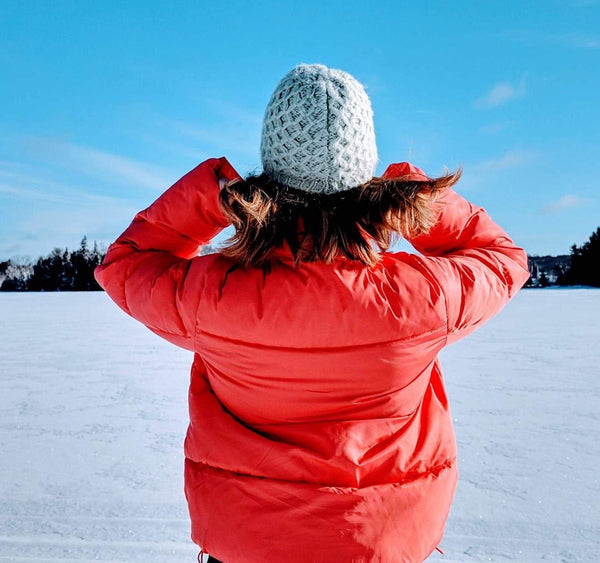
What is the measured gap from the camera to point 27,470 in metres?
2.85

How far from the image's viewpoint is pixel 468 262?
102 centimetres

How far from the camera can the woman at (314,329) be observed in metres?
0.91

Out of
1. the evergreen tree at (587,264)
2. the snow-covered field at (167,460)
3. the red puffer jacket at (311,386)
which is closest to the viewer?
the red puffer jacket at (311,386)

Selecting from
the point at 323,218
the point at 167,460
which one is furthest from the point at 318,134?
the point at 167,460

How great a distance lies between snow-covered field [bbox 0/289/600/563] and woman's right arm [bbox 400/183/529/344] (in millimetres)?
1535

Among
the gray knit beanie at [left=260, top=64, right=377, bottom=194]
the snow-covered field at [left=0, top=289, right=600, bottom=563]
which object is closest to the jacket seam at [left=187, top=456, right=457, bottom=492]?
the gray knit beanie at [left=260, top=64, right=377, bottom=194]

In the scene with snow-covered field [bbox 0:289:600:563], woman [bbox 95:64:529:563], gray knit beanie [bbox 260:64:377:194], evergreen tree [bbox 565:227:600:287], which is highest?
evergreen tree [bbox 565:227:600:287]

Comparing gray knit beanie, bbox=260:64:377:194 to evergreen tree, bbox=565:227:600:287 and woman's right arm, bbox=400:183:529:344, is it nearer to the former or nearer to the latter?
woman's right arm, bbox=400:183:529:344

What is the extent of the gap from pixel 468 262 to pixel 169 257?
620mm

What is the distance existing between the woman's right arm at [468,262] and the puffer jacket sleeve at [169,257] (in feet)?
1.46

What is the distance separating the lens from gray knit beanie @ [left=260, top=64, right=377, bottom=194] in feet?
3.29

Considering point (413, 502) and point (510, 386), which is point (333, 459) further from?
point (510, 386)

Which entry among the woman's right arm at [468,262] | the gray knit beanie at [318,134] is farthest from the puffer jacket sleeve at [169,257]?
the woman's right arm at [468,262]

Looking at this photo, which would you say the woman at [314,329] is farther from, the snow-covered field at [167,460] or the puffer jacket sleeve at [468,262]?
the snow-covered field at [167,460]
